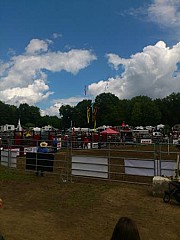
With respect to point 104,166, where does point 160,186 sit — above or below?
below

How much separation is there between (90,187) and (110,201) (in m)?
2.06

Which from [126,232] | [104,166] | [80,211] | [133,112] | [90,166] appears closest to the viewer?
[126,232]

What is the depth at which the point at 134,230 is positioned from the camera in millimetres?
2861

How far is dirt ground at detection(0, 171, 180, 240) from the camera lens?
6.95 meters

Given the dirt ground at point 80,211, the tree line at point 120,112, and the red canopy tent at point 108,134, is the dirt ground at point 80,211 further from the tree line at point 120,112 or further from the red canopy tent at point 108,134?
the tree line at point 120,112

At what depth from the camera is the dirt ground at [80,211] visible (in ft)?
22.8

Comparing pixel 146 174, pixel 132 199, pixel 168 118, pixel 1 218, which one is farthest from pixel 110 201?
pixel 168 118

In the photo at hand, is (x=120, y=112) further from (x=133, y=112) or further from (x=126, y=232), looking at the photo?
(x=126, y=232)

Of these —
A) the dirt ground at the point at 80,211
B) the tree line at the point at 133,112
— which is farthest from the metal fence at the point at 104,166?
the tree line at the point at 133,112

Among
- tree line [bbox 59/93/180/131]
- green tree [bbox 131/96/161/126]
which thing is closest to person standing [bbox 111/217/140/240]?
tree line [bbox 59/93/180/131]

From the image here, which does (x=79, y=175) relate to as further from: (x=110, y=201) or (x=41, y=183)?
(x=110, y=201)

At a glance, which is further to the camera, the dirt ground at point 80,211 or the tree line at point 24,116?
the tree line at point 24,116

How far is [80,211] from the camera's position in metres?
8.67

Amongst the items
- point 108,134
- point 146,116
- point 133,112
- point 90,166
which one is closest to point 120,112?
point 133,112
